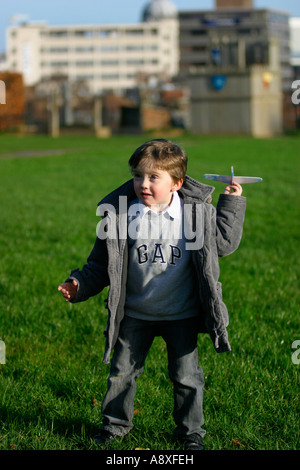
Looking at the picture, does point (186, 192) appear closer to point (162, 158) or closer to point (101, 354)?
point (162, 158)

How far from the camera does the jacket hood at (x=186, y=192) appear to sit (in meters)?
3.38

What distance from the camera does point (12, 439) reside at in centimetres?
348

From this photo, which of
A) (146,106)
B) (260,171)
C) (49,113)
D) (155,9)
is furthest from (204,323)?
(155,9)

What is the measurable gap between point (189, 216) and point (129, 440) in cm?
106

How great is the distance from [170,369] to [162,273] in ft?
1.50

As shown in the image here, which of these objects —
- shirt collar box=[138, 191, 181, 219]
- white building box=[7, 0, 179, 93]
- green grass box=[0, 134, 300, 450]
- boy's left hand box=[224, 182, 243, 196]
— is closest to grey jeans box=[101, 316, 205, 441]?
green grass box=[0, 134, 300, 450]

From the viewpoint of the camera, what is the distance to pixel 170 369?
3492 millimetres

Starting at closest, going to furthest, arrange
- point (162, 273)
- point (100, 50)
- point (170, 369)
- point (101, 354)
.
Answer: point (162, 273) → point (170, 369) → point (101, 354) → point (100, 50)

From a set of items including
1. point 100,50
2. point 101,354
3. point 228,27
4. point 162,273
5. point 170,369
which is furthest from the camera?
point 100,50

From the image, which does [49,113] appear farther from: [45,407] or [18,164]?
[45,407]

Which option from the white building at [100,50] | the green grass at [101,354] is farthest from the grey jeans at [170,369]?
the white building at [100,50]

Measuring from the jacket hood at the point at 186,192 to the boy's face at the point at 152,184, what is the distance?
99 millimetres

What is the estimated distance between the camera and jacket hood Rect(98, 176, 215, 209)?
3381 millimetres

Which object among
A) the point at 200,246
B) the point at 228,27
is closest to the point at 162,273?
the point at 200,246
